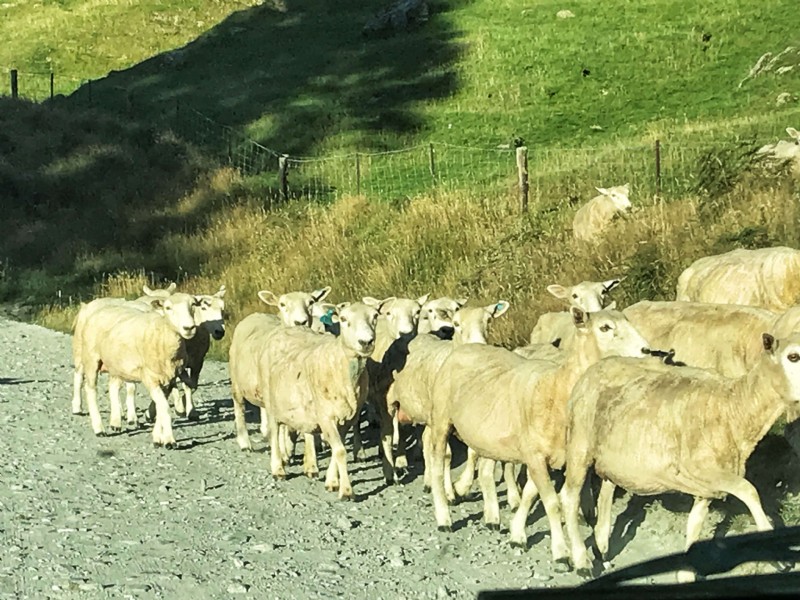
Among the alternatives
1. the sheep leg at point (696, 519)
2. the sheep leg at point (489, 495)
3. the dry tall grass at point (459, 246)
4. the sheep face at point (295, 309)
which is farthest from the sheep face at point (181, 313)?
the sheep leg at point (696, 519)

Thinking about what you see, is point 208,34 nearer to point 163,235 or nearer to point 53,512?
point 163,235

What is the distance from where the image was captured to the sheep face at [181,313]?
44.7ft

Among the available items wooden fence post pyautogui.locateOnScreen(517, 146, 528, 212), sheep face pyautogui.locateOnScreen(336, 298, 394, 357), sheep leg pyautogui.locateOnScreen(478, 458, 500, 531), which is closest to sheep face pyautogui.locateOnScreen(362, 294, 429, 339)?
sheep face pyautogui.locateOnScreen(336, 298, 394, 357)

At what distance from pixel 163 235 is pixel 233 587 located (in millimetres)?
20001

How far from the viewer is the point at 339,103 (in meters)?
40.4

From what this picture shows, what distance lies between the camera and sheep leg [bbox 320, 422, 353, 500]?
1077 cm

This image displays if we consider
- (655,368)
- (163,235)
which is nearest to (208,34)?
(163,235)

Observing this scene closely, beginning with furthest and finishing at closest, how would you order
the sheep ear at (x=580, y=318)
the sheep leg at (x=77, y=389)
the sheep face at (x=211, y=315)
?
the sheep leg at (x=77, y=389) < the sheep face at (x=211, y=315) < the sheep ear at (x=580, y=318)

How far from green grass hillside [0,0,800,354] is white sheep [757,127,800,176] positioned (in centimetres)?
38

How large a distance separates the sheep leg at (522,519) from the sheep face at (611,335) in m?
1.12

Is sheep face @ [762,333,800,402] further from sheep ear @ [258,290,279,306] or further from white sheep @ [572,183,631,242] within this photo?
white sheep @ [572,183,631,242]

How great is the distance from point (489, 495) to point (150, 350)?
5245 mm

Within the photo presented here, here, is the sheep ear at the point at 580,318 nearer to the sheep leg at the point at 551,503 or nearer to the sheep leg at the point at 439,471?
the sheep leg at the point at 551,503

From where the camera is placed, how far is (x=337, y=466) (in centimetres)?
1101
